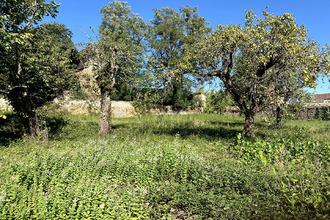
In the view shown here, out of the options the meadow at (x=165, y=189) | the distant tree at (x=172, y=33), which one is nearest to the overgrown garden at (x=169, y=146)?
the meadow at (x=165, y=189)

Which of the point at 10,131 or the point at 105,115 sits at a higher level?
the point at 105,115

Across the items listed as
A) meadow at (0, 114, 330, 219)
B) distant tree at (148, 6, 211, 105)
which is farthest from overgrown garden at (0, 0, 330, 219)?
distant tree at (148, 6, 211, 105)

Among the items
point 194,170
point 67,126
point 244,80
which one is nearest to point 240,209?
point 194,170

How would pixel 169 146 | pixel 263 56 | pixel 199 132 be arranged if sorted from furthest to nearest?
pixel 199 132, pixel 263 56, pixel 169 146

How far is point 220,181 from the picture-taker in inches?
241

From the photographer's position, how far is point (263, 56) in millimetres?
10719

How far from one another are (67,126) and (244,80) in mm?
13472

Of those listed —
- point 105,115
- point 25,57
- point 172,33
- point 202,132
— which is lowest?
point 202,132

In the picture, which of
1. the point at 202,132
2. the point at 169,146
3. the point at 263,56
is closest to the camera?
the point at 169,146

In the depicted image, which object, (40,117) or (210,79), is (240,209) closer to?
(210,79)

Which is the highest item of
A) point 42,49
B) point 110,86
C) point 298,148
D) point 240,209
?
point 42,49

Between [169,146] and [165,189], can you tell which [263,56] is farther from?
[165,189]

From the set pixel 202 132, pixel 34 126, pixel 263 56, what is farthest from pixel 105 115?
pixel 263 56

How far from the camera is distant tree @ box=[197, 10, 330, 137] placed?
36.1 feet
